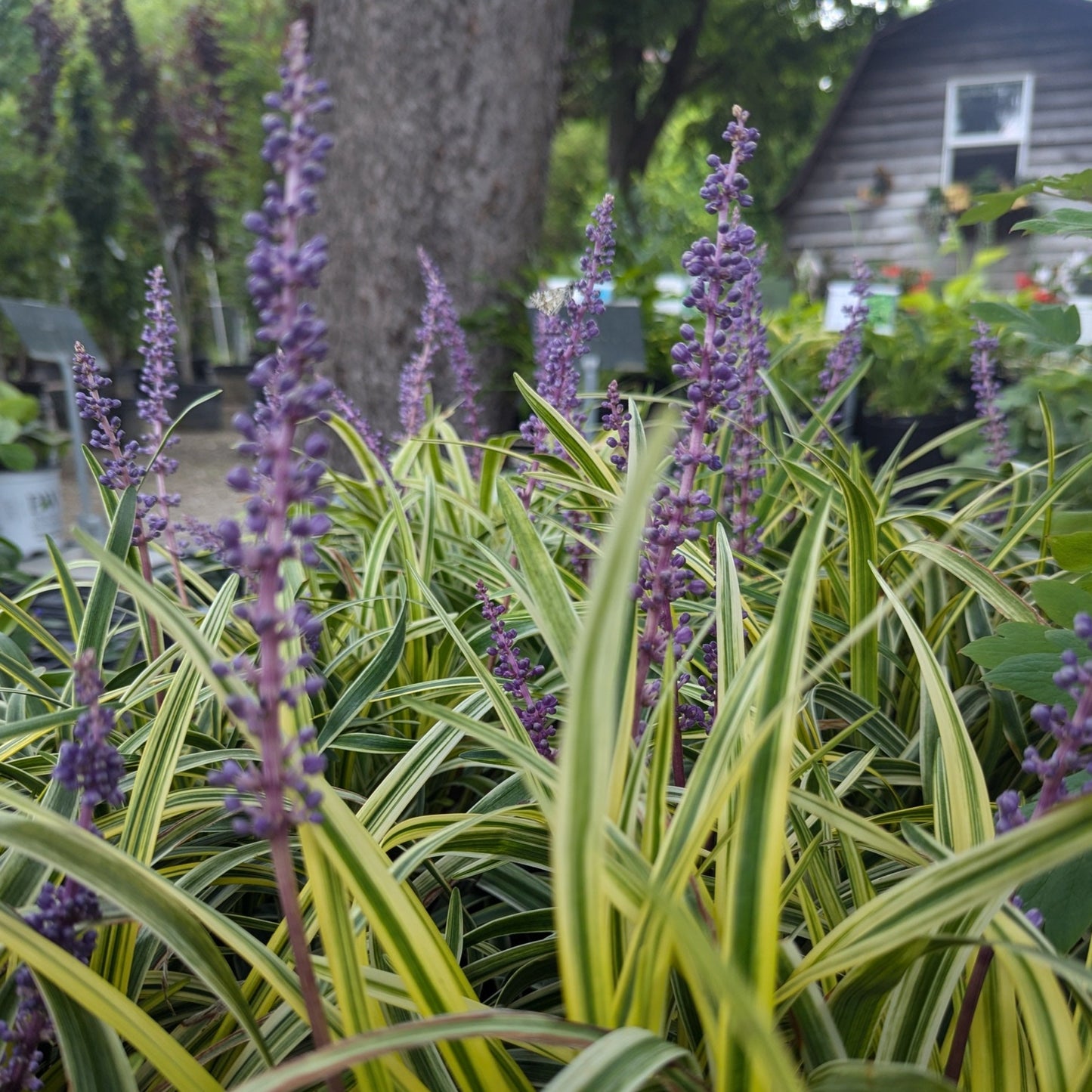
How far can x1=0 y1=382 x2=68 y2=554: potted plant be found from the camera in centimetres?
379

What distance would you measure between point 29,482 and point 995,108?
1252cm

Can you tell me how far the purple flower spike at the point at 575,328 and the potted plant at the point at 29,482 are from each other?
112 inches

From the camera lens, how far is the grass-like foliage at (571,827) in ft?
1.71

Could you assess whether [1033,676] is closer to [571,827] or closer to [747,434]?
[571,827]

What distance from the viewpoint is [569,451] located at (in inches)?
49.9

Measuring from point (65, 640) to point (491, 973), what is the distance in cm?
163

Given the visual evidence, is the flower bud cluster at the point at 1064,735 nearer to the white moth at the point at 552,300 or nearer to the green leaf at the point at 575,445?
the green leaf at the point at 575,445

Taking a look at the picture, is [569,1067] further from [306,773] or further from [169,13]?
[169,13]

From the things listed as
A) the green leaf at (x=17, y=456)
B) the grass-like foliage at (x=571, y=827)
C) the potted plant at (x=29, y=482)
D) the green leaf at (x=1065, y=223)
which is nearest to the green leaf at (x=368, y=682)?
the grass-like foliage at (x=571, y=827)

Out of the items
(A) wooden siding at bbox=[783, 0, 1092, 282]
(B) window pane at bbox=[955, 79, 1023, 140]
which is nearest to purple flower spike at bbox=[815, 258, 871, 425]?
(A) wooden siding at bbox=[783, 0, 1092, 282]

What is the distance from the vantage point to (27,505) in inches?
155

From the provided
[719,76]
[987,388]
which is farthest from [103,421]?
[719,76]

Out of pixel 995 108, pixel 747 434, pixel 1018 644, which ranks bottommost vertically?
pixel 1018 644

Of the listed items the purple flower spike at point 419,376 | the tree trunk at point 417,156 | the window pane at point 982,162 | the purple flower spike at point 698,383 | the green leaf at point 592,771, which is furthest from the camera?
the window pane at point 982,162
